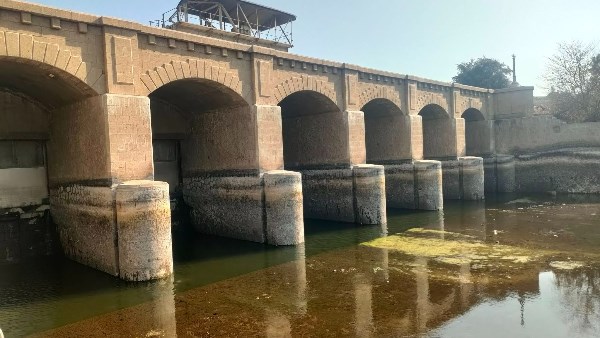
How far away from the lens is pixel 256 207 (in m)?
15.2

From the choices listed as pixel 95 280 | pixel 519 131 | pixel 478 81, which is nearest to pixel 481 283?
pixel 95 280

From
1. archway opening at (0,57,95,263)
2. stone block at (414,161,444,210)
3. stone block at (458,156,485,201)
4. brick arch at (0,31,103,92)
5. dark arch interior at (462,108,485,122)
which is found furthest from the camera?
dark arch interior at (462,108,485,122)

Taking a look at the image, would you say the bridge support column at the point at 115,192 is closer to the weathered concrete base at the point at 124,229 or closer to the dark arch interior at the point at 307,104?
the weathered concrete base at the point at 124,229

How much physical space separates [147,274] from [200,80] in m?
6.04

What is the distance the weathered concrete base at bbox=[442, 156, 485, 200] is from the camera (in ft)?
82.6

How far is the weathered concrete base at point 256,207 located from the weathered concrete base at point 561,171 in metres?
19.2

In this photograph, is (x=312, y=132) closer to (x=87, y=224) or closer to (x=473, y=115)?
(x=87, y=224)

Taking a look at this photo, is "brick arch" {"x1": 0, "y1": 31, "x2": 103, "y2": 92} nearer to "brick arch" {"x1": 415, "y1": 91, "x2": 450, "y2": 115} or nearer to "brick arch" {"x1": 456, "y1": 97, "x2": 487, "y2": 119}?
"brick arch" {"x1": 415, "y1": 91, "x2": 450, "y2": 115}

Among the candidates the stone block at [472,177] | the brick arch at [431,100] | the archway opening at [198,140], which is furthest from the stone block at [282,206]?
the stone block at [472,177]

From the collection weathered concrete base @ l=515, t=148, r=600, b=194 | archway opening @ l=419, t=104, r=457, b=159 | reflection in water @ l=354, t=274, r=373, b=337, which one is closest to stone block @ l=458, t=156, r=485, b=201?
archway opening @ l=419, t=104, r=457, b=159

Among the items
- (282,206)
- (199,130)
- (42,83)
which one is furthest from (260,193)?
(42,83)

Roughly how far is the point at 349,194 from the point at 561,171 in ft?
51.8

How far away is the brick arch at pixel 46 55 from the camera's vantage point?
9.98 meters

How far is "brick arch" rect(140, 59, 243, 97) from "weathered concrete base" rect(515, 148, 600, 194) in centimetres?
2118
